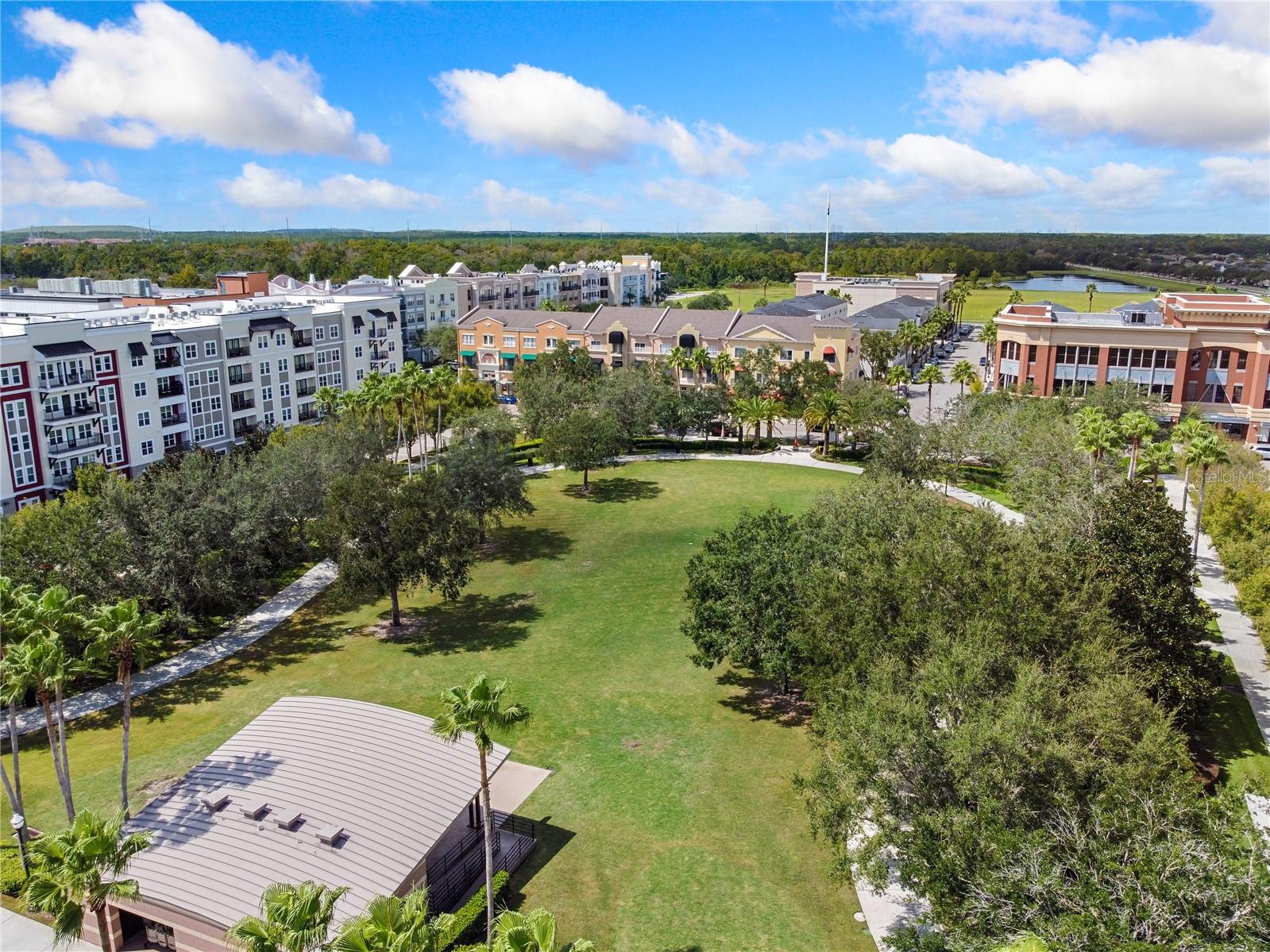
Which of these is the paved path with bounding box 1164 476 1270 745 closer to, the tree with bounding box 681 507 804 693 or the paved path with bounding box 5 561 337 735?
the tree with bounding box 681 507 804 693

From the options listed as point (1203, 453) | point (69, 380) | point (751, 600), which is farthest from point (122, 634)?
point (1203, 453)

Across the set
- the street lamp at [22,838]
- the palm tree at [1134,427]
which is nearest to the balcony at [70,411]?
the street lamp at [22,838]

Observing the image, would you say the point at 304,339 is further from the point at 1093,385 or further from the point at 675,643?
the point at 1093,385

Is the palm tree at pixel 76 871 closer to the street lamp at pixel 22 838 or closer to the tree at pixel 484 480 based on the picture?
the street lamp at pixel 22 838

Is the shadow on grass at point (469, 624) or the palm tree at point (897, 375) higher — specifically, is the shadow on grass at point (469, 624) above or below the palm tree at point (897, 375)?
below

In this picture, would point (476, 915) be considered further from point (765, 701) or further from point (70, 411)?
point (70, 411)

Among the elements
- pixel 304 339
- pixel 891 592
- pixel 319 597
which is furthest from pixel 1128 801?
pixel 304 339

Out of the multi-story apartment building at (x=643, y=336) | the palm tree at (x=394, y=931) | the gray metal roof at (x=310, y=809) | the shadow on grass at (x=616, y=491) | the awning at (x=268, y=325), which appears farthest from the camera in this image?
the multi-story apartment building at (x=643, y=336)
